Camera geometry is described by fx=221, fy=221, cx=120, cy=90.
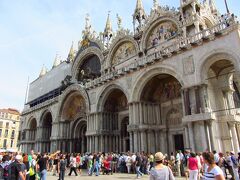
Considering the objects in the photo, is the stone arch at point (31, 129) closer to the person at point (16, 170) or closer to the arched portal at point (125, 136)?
the arched portal at point (125, 136)

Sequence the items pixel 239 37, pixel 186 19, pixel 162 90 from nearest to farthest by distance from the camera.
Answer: pixel 239 37 → pixel 186 19 → pixel 162 90

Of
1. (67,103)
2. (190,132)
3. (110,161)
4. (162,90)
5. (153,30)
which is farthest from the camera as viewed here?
(67,103)

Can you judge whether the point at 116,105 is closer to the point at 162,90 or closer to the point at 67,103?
the point at 162,90

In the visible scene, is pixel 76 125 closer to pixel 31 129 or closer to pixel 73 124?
pixel 73 124

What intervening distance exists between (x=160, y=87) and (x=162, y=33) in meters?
5.38

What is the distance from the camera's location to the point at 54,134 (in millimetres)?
29719

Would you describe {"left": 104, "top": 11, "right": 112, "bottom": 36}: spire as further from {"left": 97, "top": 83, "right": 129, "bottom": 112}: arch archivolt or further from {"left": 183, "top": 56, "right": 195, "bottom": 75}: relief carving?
{"left": 183, "top": 56, "right": 195, "bottom": 75}: relief carving

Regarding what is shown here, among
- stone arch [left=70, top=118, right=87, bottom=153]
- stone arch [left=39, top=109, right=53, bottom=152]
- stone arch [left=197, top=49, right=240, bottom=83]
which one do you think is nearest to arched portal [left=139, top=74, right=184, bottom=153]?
stone arch [left=197, top=49, right=240, bottom=83]

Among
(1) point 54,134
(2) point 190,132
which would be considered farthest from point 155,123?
(1) point 54,134

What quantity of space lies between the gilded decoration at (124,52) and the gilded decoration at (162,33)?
2.46 metres

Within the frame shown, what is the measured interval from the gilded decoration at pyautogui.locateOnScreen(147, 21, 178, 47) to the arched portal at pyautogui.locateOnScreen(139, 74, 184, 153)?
167 inches

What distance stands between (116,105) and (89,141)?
484 centimetres

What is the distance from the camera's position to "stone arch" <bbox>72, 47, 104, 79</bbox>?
92.2ft

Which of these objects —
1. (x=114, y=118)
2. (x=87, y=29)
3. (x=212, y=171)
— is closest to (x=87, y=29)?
(x=87, y=29)
